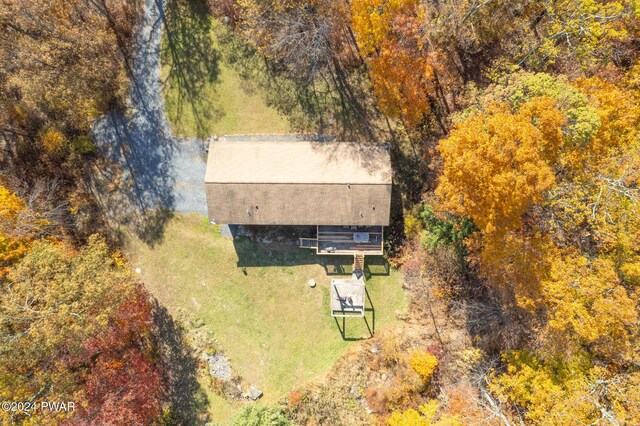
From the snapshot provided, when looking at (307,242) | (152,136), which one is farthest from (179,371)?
(152,136)

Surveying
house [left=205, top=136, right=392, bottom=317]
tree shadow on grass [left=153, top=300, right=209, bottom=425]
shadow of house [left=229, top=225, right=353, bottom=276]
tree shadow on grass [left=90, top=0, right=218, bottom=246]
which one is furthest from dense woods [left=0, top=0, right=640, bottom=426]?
shadow of house [left=229, top=225, right=353, bottom=276]

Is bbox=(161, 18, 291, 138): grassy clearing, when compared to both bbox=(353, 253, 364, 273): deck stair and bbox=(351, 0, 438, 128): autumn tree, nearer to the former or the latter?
bbox=(351, 0, 438, 128): autumn tree

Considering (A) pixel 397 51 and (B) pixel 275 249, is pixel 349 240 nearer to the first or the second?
(B) pixel 275 249

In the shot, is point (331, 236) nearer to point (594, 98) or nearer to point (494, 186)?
point (494, 186)

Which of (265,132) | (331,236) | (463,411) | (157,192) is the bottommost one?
(463,411)

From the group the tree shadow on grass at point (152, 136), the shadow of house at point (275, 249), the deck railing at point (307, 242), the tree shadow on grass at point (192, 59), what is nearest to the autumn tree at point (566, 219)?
the deck railing at point (307, 242)

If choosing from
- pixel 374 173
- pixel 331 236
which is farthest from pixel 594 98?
pixel 331 236

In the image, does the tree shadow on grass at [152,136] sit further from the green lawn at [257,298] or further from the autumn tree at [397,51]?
the autumn tree at [397,51]

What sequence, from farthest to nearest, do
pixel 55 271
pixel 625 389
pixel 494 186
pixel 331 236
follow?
pixel 331 236
pixel 55 271
pixel 625 389
pixel 494 186
